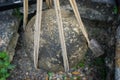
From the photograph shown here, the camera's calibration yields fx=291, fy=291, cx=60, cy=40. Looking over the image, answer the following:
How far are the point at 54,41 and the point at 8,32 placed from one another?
0.52 meters

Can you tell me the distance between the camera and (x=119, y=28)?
297 centimetres

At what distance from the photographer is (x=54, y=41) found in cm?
290

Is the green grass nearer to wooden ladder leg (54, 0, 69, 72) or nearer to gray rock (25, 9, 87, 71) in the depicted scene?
gray rock (25, 9, 87, 71)

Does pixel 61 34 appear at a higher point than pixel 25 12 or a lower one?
lower

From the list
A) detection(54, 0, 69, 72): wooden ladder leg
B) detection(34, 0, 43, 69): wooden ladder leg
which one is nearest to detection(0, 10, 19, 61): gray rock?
detection(34, 0, 43, 69): wooden ladder leg

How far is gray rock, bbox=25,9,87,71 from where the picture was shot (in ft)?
9.53

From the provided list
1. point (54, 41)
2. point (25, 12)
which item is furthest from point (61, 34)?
point (25, 12)

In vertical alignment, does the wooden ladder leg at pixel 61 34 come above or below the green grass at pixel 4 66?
above

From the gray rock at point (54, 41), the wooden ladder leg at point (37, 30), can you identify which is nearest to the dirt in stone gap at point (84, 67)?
the gray rock at point (54, 41)

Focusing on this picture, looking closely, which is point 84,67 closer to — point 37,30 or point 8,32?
point 37,30

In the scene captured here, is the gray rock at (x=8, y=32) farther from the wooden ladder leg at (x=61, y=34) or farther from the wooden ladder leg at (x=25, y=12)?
the wooden ladder leg at (x=61, y=34)

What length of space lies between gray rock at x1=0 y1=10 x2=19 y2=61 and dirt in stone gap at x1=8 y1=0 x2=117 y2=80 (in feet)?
0.35

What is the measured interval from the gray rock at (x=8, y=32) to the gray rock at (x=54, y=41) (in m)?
0.17

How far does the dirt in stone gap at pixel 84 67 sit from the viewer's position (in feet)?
9.54
